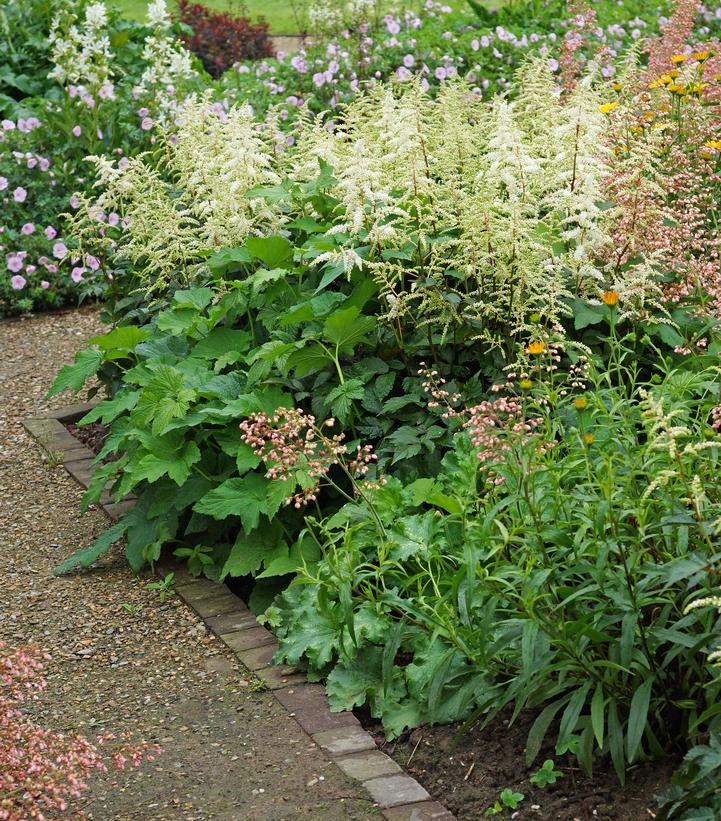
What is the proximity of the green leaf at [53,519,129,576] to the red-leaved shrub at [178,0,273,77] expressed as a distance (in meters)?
9.24

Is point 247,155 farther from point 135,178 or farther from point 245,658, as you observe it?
point 245,658

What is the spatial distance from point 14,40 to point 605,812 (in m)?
8.49

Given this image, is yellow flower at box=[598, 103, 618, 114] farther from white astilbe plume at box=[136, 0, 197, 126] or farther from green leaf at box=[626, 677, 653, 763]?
white astilbe plume at box=[136, 0, 197, 126]

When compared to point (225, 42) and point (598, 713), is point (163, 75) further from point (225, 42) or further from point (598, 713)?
point (598, 713)

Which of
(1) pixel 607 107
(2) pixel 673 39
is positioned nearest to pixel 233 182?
(1) pixel 607 107

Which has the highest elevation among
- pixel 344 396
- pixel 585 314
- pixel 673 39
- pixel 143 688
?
pixel 673 39

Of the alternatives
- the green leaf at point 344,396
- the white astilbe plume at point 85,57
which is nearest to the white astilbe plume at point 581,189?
the green leaf at point 344,396

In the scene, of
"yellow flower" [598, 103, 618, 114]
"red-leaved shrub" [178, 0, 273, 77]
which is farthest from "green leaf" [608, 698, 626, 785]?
"red-leaved shrub" [178, 0, 273, 77]

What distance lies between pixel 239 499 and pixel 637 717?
173 cm

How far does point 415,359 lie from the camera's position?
4.30 meters

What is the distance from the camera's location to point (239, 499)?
157 inches

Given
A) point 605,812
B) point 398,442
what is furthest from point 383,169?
point 605,812

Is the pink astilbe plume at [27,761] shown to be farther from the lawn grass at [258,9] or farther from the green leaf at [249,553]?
the lawn grass at [258,9]

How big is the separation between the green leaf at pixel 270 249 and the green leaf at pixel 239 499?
35.5 inches
